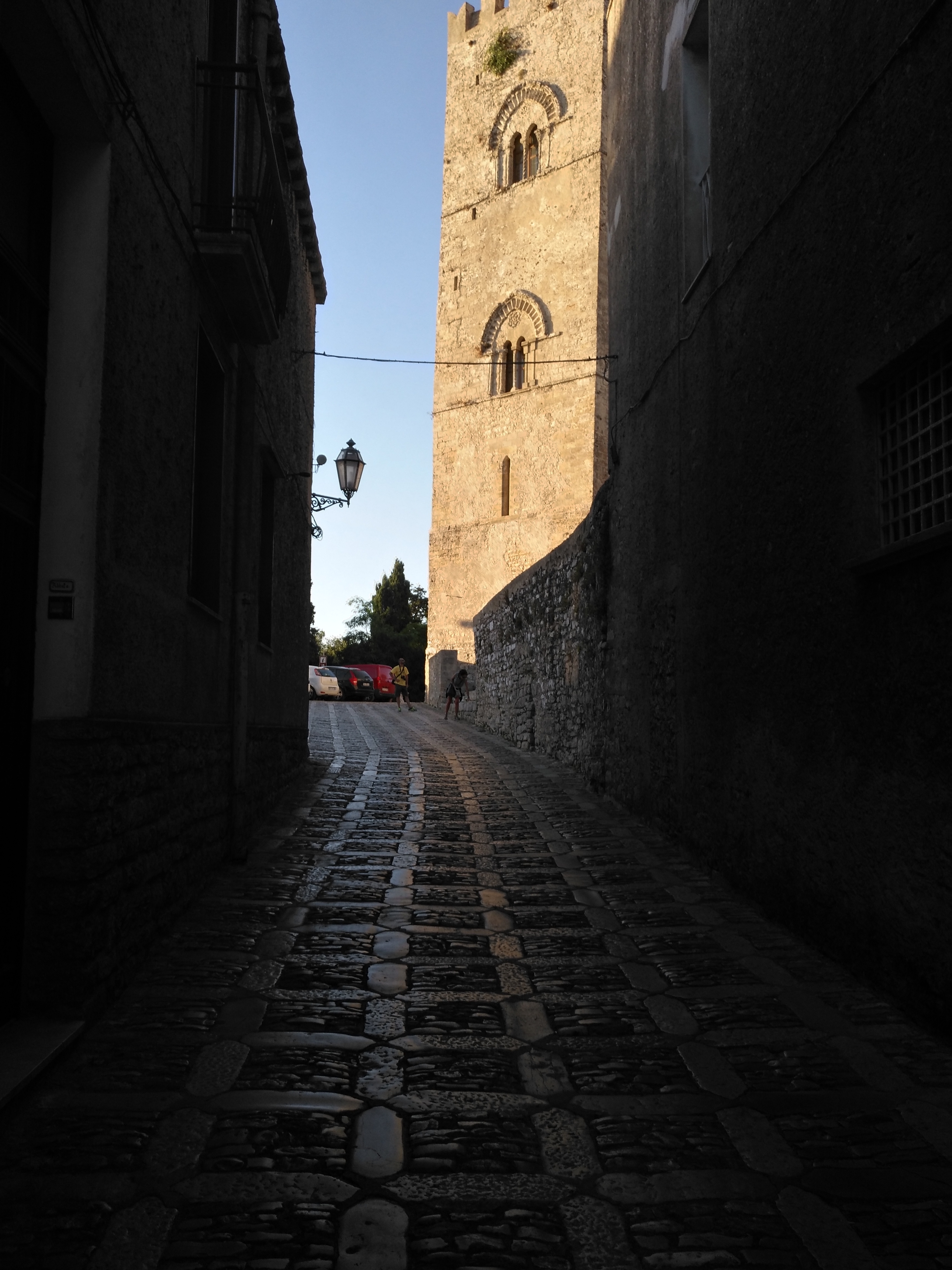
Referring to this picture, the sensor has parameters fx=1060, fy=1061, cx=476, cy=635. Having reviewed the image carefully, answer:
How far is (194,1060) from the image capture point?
3270mm

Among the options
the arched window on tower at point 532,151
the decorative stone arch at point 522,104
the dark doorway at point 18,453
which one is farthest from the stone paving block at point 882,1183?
the decorative stone arch at point 522,104

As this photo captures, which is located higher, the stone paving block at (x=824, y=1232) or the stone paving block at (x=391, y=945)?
the stone paving block at (x=391, y=945)

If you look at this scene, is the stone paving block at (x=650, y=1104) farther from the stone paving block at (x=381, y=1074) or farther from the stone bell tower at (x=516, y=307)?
the stone bell tower at (x=516, y=307)

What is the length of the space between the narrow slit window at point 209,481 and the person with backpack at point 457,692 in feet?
54.5

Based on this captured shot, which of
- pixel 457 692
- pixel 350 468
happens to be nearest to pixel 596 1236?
pixel 350 468

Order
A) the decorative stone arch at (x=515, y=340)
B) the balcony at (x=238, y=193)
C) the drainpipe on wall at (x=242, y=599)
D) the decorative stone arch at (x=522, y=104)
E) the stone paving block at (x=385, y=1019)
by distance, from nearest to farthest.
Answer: the stone paving block at (x=385, y=1019) < the balcony at (x=238, y=193) < the drainpipe on wall at (x=242, y=599) < the decorative stone arch at (x=515, y=340) < the decorative stone arch at (x=522, y=104)

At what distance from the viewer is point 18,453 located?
3469 mm

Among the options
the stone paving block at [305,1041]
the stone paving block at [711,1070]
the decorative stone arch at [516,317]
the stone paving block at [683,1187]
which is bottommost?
the stone paving block at [683,1187]

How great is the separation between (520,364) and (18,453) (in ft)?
93.0

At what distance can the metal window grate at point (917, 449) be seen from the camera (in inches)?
147

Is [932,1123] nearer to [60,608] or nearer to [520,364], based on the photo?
[60,608]

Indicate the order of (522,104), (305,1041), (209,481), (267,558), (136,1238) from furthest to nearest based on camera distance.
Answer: (522,104)
(267,558)
(209,481)
(305,1041)
(136,1238)

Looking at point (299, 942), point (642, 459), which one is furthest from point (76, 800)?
point (642, 459)

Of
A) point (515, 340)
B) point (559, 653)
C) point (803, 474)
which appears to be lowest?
point (559, 653)
